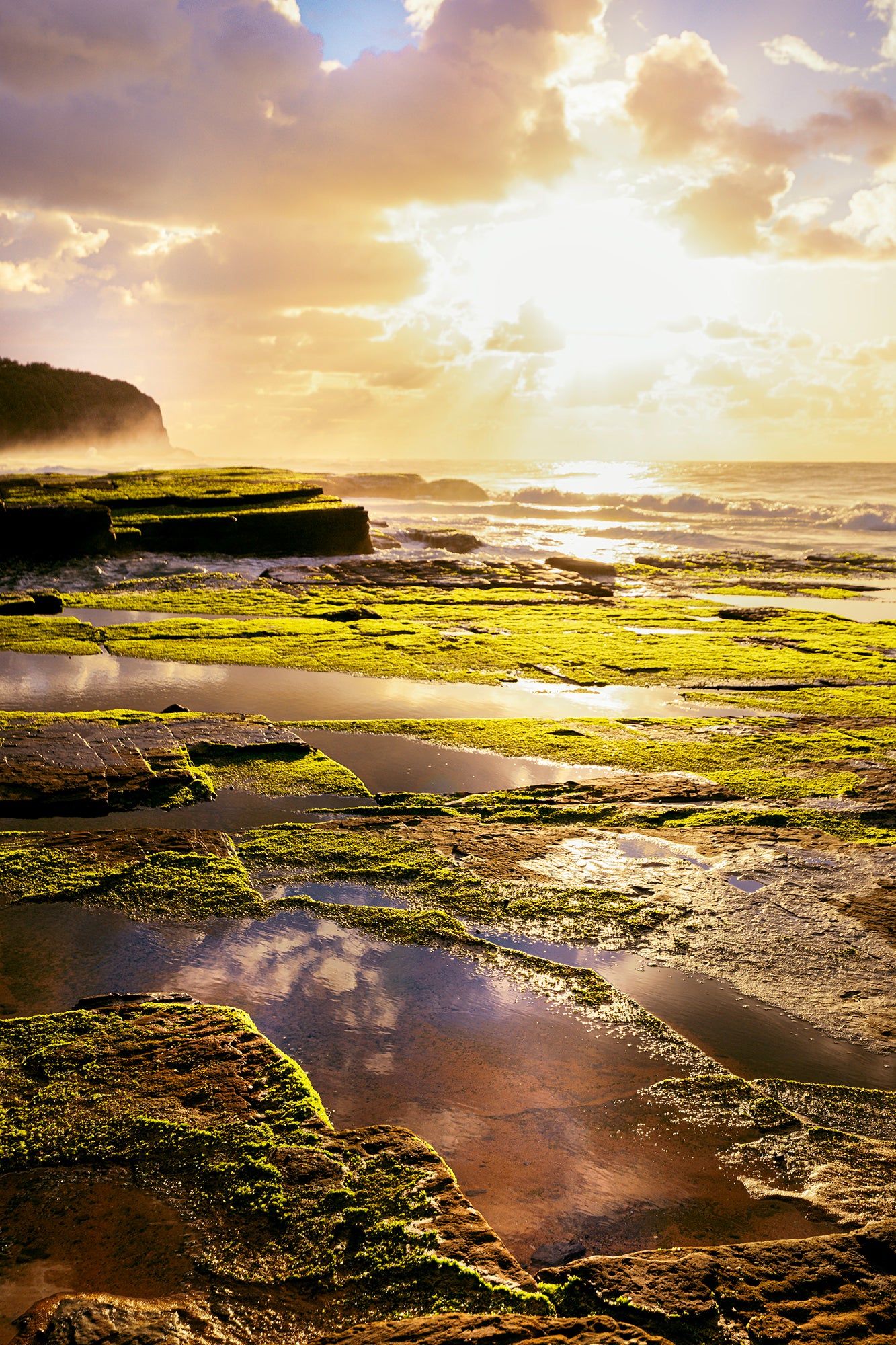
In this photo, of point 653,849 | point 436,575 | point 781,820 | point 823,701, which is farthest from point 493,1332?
point 436,575

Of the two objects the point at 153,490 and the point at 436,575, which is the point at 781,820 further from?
the point at 153,490

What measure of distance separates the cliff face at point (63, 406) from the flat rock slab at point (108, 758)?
9013cm

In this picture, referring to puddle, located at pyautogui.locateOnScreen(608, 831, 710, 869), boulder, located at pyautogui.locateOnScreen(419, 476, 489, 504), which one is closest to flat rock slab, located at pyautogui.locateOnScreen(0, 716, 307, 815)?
puddle, located at pyautogui.locateOnScreen(608, 831, 710, 869)

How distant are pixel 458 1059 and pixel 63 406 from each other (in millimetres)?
106813

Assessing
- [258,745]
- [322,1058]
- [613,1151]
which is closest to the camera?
[613,1151]

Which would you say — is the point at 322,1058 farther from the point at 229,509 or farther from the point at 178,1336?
the point at 229,509

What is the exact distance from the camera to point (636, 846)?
713cm

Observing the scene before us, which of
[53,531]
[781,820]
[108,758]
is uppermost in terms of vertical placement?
[53,531]

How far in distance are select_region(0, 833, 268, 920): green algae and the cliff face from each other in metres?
93.2

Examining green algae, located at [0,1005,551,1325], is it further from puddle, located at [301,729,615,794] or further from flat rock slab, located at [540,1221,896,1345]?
puddle, located at [301,729,615,794]

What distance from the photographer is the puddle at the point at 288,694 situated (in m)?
10.7

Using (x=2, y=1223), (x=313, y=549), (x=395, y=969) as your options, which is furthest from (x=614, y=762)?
(x=313, y=549)

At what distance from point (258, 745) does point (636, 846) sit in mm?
4177

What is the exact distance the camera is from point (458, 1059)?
4340mm
